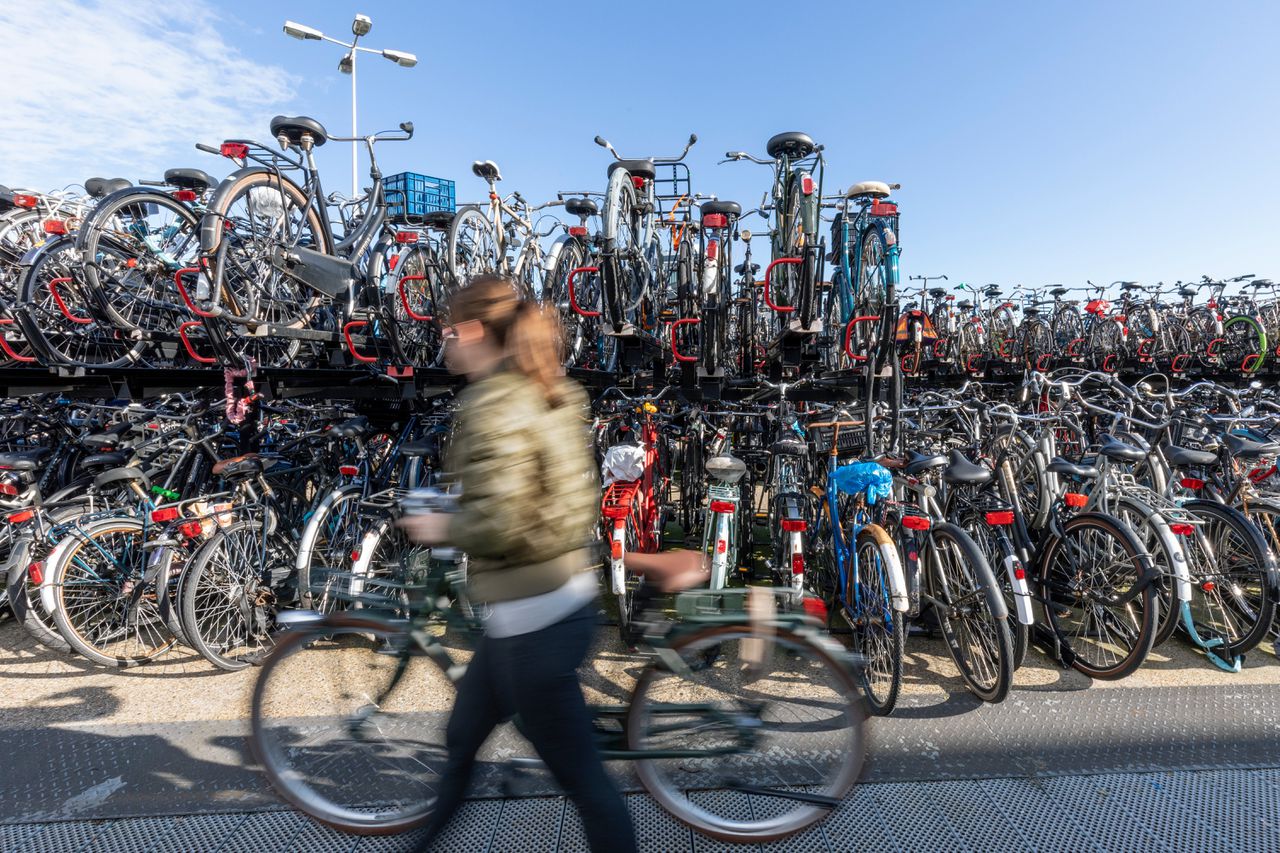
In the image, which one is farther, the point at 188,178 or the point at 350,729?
the point at 188,178

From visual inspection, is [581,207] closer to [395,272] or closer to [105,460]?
[395,272]

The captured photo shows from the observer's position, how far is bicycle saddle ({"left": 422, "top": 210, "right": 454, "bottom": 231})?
5750 millimetres

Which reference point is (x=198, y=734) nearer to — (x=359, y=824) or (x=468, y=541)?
(x=359, y=824)

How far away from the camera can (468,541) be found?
150cm

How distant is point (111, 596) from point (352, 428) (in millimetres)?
1521

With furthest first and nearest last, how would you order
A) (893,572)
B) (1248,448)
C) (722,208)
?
1. (722,208)
2. (1248,448)
3. (893,572)

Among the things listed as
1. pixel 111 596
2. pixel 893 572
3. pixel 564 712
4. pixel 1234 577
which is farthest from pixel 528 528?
pixel 1234 577

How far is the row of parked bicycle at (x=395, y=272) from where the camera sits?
154 inches

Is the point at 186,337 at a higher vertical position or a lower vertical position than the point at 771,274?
lower

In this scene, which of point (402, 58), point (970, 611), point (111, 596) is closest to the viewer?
point (970, 611)

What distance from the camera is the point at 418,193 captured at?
9.16m

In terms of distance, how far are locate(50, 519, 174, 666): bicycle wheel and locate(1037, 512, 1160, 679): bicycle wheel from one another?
4.74 metres

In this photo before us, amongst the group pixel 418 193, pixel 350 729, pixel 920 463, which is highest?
pixel 418 193

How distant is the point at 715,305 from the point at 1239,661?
3.78m
